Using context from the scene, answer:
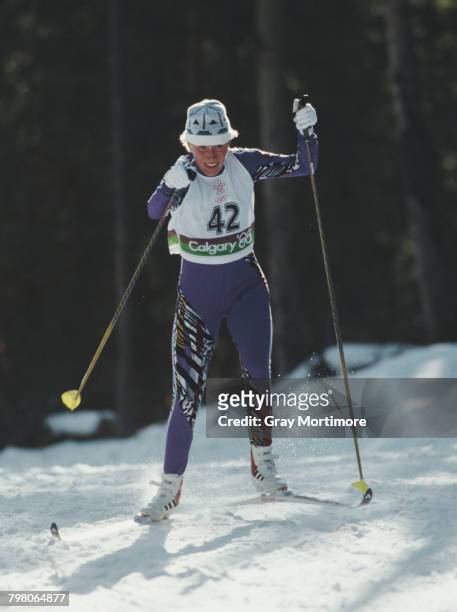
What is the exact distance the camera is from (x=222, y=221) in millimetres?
5555

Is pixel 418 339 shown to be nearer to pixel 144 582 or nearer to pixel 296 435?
pixel 296 435

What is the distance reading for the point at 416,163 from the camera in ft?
39.8

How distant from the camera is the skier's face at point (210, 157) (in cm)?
546

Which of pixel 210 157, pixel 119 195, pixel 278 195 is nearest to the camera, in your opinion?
pixel 210 157

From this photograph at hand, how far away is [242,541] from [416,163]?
27.0 feet

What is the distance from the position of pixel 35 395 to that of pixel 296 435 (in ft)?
40.6

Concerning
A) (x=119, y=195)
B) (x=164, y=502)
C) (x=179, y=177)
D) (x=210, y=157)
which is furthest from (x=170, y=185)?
(x=119, y=195)

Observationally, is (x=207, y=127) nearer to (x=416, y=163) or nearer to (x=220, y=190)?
(x=220, y=190)

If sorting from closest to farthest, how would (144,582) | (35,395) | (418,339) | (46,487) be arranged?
(144,582)
(46,487)
(418,339)
(35,395)

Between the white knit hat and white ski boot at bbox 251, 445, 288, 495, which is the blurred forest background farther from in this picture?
the white knit hat

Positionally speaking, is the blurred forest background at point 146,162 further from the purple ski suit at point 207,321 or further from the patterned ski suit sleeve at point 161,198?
the patterned ski suit sleeve at point 161,198

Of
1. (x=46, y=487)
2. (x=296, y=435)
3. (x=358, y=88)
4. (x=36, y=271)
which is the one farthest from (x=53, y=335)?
(x=46, y=487)

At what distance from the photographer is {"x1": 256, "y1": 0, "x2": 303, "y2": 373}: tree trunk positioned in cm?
1328

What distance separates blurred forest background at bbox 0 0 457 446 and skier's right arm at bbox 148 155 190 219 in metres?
10.0
